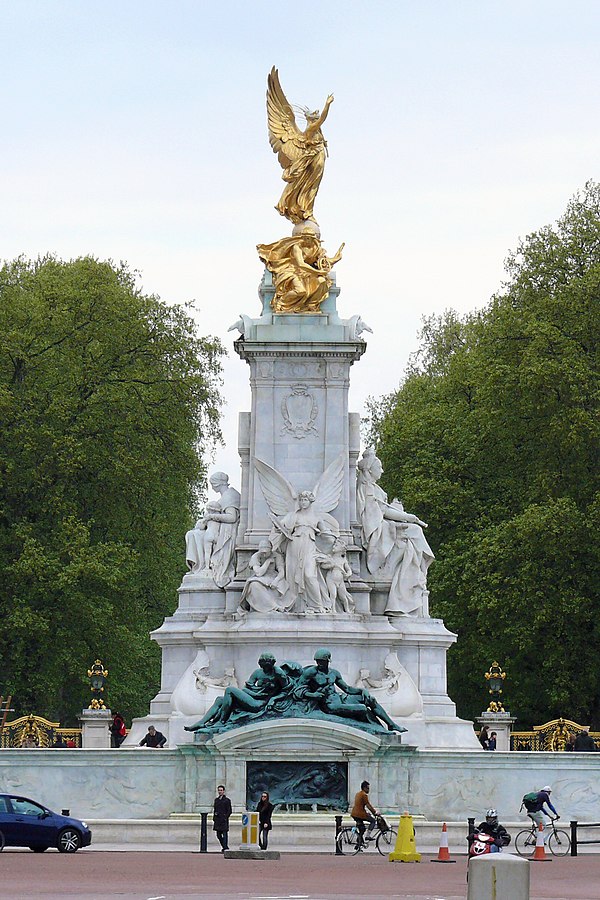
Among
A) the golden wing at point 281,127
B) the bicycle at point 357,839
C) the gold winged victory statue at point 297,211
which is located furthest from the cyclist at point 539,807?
the golden wing at point 281,127

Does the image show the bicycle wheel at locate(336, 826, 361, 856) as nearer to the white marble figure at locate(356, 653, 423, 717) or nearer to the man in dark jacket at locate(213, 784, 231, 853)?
the man in dark jacket at locate(213, 784, 231, 853)

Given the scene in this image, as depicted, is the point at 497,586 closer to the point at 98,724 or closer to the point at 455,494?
the point at 455,494

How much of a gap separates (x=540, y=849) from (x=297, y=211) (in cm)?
1765

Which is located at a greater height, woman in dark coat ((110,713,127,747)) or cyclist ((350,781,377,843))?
woman in dark coat ((110,713,127,747))

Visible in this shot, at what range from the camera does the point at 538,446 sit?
50688 millimetres

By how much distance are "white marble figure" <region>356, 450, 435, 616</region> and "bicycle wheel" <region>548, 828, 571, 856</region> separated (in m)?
8.24

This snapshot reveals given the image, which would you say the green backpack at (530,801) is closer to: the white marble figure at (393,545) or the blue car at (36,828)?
the blue car at (36,828)

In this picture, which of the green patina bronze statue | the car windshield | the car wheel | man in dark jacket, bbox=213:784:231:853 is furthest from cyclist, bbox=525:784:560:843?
the car windshield

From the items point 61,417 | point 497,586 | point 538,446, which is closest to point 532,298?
point 538,446

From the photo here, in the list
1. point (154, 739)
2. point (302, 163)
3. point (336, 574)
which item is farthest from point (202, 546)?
point (302, 163)

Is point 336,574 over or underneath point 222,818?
over

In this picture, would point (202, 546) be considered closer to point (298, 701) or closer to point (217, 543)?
point (217, 543)

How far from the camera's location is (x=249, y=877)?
24.4 m

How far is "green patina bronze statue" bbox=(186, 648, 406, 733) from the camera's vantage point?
3303 centimetres
